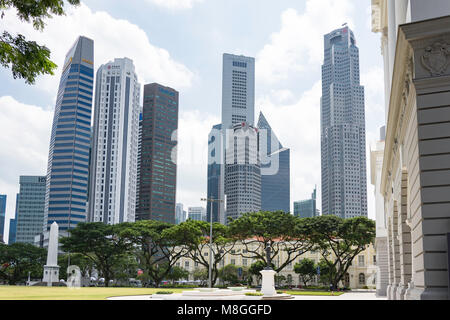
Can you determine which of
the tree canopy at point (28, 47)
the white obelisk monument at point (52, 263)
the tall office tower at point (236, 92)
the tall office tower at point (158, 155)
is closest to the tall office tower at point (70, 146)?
the tall office tower at point (158, 155)

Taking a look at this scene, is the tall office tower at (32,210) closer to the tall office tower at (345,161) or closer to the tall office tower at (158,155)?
the tall office tower at (158,155)

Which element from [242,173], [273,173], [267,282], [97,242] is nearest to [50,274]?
[97,242]

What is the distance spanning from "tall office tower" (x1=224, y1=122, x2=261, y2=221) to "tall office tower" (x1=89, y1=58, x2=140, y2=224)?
111ft

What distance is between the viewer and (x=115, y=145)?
6240 inches

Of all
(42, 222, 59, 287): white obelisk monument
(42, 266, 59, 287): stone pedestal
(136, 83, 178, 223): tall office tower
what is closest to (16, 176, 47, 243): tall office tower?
(136, 83, 178, 223): tall office tower

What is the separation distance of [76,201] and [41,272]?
6709 centimetres

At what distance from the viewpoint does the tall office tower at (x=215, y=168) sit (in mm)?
116594

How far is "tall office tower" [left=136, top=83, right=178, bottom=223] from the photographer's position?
15075 cm

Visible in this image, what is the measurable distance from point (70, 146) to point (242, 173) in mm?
48347

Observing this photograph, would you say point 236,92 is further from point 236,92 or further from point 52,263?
point 52,263

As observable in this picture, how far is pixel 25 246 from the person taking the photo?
68.1 m

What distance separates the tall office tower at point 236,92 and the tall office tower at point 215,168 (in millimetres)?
31851

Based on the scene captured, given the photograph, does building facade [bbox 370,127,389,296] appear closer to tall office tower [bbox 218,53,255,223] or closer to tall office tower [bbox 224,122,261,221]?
tall office tower [bbox 224,122,261,221]

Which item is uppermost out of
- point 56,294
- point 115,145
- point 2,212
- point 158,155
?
point 115,145
